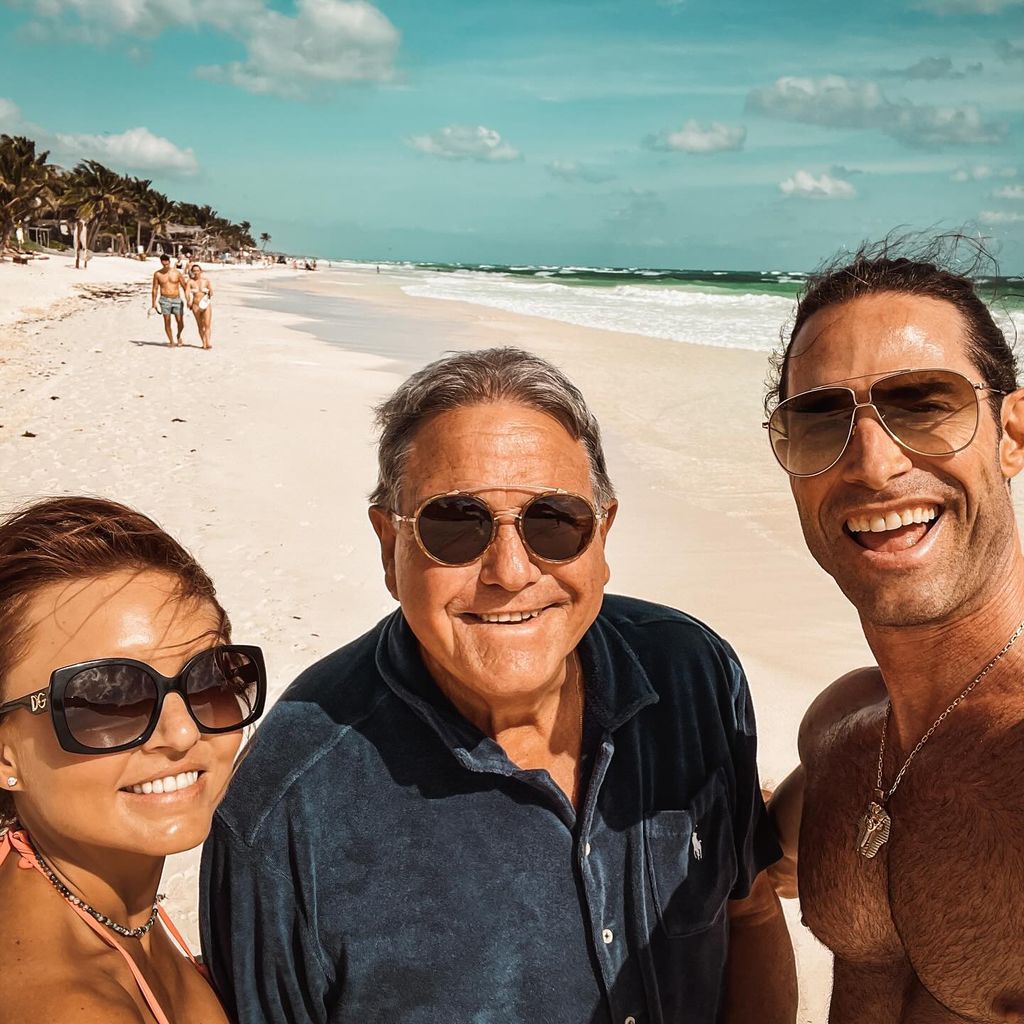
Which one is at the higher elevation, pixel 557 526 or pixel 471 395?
pixel 471 395

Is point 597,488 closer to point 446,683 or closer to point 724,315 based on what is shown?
point 446,683

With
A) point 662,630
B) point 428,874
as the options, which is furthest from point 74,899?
point 662,630

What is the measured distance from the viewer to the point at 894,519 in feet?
7.07

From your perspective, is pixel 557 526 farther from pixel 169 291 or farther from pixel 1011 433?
pixel 169 291

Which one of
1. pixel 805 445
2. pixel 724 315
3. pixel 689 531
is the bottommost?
pixel 689 531

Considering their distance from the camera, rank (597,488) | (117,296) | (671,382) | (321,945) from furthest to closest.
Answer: (117,296) → (671,382) → (597,488) → (321,945)

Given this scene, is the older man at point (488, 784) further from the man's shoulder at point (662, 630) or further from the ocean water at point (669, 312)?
the ocean water at point (669, 312)

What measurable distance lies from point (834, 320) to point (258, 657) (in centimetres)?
167

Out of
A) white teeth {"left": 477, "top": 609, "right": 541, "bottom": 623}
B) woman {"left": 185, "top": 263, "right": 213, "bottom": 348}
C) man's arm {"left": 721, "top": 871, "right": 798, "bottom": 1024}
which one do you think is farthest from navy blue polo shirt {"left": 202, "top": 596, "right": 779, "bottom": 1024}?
woman {"left": 185, "top": 263, "right": 213, "bottom": 348}

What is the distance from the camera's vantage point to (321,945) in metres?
1.91

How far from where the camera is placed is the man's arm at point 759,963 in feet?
8.00

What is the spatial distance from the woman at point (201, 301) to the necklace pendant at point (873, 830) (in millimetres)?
18568

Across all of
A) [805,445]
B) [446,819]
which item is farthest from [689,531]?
[446,819]

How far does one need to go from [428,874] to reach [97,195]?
74.9 m
